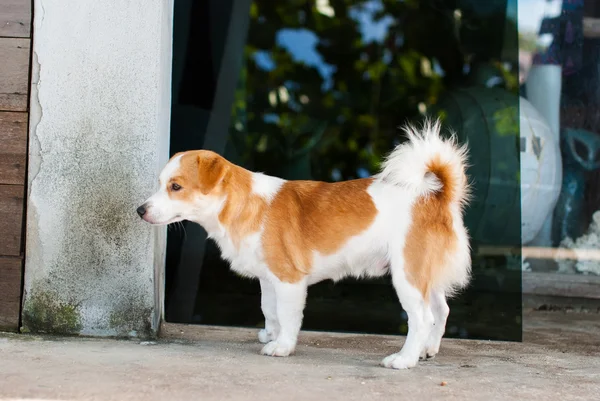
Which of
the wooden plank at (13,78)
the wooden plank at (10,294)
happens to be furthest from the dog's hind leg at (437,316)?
the wooden plank at (13,78)

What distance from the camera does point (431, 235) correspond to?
3518mm

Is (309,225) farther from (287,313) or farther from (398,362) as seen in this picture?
(398,362)

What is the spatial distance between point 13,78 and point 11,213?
0.62 meters

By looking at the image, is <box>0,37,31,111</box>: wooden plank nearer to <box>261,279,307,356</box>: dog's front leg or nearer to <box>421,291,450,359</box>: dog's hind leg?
<box>261,279,307,356</box>: dog's front leg

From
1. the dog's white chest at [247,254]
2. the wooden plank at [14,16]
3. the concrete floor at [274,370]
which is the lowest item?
the concrete floor at [274,370]

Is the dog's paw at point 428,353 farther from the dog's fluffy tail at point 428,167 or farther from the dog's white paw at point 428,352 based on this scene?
the dog's fluffy tail at point 428,167

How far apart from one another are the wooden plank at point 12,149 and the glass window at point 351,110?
2.72ft

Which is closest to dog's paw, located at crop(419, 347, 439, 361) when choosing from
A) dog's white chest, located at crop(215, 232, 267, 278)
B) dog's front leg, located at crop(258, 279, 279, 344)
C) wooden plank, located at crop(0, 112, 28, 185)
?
dog's front leg, located at crop(258, 279, 279, 344)

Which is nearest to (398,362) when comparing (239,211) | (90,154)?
(239,211)

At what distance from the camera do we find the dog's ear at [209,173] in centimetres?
358

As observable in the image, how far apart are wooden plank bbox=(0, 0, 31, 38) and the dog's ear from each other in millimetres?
1085

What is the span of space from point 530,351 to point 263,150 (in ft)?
6.06

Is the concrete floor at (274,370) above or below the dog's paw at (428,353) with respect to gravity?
below

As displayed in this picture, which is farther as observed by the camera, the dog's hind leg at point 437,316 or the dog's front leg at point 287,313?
the dog's hind leg at point 437,316
